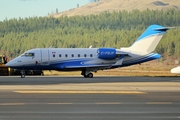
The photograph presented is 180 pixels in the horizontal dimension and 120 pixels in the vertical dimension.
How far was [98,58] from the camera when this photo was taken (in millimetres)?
51844

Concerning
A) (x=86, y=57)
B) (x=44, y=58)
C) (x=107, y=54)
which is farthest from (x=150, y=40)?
(x=44, y=58)

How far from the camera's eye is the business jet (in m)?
50.2

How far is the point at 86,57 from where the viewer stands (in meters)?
51.7

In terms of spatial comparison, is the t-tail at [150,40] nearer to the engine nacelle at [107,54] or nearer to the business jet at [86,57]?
the business jet at [86,57]

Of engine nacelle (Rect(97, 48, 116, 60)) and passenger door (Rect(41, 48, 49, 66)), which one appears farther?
engine nacelle (Rect(97, 48, 116, 60))

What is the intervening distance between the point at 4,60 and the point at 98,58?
34.5 ft

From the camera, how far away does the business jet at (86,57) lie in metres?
50.2

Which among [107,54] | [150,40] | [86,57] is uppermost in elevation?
[150,40]
